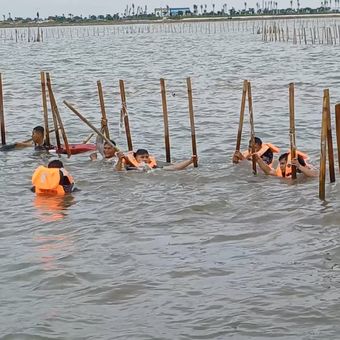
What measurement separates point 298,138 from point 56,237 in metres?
10.8

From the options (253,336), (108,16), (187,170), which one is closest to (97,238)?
(253,336)

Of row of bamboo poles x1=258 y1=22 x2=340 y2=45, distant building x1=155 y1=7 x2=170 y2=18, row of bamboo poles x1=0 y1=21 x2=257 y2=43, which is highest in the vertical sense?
distant building x1=155 y1=7 x2=170 y2=18

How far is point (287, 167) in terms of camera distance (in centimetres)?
1522

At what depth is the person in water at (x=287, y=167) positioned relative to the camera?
14898mm

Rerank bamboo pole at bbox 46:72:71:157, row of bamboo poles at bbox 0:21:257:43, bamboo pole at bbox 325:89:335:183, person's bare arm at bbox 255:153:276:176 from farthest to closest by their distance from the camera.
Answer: row of bamboo poles at bbox 0:21:257:43 → bamboo pole at bbox 46:72:71:157 → person's bare arm at bbox 255:153:276:176 → bamboo pole at bbox 325:89:335:183

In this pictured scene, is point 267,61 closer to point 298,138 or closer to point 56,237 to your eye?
point 298,138

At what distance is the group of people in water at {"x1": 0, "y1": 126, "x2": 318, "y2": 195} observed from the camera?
14.6 meters

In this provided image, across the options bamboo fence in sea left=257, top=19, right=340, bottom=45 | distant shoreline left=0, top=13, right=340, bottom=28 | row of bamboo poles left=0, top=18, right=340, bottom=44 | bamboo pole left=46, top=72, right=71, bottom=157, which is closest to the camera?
bamboo pole left=46, top=72, right=71, bottom=157

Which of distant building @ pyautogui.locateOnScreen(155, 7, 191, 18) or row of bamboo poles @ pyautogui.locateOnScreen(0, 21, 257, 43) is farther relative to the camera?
distant building @ pyautogui.locateOnScreen(155, 7, 191, 18)

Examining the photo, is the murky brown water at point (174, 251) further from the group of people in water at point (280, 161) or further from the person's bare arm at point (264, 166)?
the person's bare arm at point (264, 166)

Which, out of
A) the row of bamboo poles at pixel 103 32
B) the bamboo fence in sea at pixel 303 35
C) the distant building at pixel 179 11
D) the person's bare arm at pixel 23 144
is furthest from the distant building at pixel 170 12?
the person's bare arm at pixel 23 144

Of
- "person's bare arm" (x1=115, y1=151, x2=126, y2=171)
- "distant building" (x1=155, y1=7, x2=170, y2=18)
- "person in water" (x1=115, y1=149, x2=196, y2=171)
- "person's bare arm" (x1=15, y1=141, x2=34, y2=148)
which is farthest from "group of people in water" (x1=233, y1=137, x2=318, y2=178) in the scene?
"distant building" (x1=155, y1=7, x2=170, y2=18)

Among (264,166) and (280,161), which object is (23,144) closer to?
(264,166)

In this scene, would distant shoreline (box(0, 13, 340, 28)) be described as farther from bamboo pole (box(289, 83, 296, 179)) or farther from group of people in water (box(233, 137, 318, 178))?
bamboo pole (box(289, 83, 296, 179))
